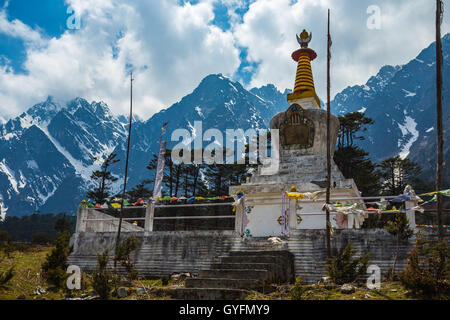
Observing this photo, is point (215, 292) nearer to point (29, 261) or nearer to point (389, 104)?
point (29, 261)

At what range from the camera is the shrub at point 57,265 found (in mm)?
11734

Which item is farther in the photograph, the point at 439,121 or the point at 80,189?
the point at 80,189

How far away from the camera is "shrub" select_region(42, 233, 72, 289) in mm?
11734

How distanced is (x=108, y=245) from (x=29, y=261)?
2748mm

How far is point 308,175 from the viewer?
57.9 ft

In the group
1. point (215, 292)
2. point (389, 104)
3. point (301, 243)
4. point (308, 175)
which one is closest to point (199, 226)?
point (308, 175)

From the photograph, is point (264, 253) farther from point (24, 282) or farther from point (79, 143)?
point (79, 143)

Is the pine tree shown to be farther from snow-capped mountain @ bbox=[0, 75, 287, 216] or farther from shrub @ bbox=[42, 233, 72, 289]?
snow-capped mountain @ bbox=[0, 75, 287, 216]

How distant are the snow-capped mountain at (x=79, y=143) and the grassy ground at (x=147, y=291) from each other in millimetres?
130488

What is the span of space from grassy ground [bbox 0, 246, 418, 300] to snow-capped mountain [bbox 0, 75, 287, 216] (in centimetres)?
13049

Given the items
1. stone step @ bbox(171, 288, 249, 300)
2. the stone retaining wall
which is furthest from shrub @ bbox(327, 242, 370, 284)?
stone step @ bbox(171, 288, 249, 300)

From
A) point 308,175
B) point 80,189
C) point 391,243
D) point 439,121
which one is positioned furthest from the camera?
point 80,189

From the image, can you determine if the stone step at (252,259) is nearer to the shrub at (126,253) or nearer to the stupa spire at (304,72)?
the shrub at (126,253)

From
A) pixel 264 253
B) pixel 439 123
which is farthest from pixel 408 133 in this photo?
pixel 264 253
